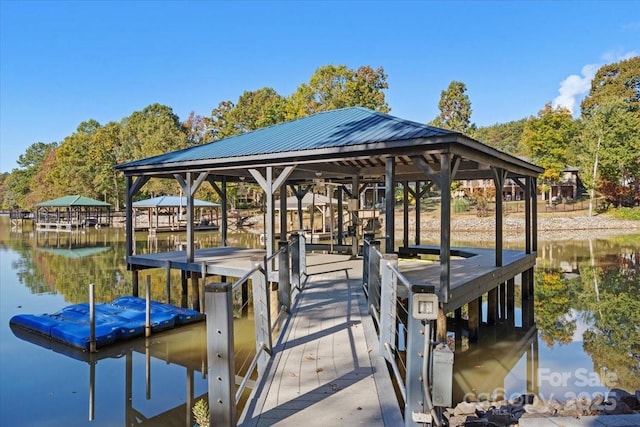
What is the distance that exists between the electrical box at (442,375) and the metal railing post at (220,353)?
4.42 feet

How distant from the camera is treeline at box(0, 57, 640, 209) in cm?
3531

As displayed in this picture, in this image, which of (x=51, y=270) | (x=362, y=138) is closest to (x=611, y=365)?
(x=362, y=138)

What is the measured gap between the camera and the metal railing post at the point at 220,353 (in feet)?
9.68

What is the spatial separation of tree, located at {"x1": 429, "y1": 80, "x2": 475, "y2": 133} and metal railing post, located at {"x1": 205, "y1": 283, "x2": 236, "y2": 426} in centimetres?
4432

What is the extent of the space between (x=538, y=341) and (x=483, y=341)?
1.16 metres

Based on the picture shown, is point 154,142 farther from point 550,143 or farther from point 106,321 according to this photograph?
point 106,321

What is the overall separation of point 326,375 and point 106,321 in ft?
23.2

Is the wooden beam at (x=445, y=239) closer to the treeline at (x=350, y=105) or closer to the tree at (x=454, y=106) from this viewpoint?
the treeline at (x=350, y=105)

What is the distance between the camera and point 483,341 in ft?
31.2

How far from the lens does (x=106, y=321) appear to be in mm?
9508

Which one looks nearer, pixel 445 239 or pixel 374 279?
pixel 374 279

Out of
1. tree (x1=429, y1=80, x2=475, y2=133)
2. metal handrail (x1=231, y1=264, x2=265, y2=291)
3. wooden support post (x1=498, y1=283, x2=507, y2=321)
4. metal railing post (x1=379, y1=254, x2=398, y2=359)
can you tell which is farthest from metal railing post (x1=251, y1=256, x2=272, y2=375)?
tree (x1=429, y1=80, x2=475, y2=133)

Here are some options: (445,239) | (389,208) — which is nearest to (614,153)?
(389,208)

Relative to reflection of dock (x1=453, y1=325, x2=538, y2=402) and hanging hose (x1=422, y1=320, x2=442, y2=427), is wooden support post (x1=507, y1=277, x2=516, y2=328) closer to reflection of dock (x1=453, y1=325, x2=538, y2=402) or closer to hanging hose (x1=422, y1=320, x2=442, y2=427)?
reflection of dock (x1=453, y1=325, x2=538, y2=402)
